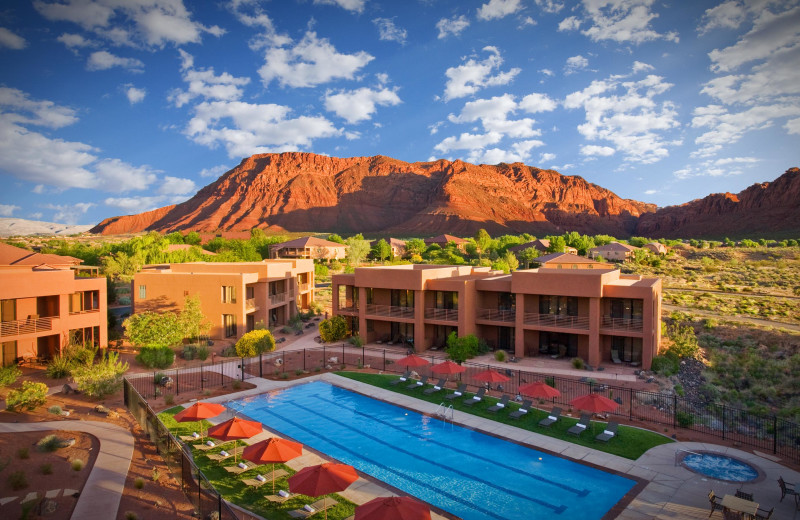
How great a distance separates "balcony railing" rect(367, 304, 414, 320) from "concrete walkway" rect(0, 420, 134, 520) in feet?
59.9

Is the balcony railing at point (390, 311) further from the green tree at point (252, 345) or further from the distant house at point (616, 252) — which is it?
the distant house at point (616, 252)

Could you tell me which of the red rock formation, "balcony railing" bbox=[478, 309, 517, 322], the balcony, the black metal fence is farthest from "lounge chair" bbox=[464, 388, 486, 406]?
the red rock formation

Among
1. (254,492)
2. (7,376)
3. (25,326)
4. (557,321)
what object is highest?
(25,326)

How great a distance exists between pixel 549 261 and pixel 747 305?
19.3 meters

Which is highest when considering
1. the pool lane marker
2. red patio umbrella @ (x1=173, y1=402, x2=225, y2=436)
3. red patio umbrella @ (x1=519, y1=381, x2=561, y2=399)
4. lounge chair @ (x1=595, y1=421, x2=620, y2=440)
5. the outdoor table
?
red patio umbrella @ (x1=519, y1=381, x2=561, y2=399)

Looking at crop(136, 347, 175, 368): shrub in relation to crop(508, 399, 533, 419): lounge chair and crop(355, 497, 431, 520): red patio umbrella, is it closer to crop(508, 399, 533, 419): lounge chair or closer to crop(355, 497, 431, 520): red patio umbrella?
crop(508, 399, 533, 419): lounge chair

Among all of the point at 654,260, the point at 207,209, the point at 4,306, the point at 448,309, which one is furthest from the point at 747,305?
the point at 207,209

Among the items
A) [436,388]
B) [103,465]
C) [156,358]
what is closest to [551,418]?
[436,388]

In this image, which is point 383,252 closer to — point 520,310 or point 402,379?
point 520,310

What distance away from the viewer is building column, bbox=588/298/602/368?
2667 centimetres

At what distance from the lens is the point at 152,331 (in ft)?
88.3

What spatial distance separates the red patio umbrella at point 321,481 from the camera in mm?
10625

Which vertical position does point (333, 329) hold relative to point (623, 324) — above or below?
below

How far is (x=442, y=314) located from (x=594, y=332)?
9464mm
